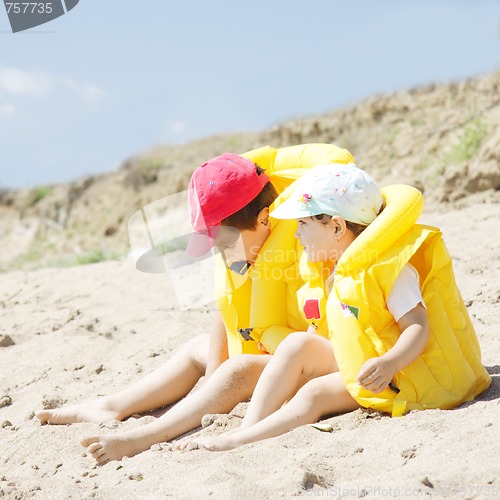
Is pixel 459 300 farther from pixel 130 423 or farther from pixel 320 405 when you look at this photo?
pixel 130 423

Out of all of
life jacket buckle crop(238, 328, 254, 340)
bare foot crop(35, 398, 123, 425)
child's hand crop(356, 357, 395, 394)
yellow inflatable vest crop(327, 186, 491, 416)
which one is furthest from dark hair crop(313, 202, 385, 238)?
bare foot crop(35, 398, 123, 425)

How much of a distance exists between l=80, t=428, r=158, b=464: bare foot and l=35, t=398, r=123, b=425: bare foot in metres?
0.56

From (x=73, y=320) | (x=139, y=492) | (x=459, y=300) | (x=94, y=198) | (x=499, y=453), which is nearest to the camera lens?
(x=499, y=453)

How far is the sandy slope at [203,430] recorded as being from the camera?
2.69 metres

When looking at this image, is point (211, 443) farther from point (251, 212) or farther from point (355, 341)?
point (251, 212)

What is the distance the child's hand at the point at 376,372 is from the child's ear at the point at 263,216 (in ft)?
3.26

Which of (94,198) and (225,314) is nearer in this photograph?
(225,314)

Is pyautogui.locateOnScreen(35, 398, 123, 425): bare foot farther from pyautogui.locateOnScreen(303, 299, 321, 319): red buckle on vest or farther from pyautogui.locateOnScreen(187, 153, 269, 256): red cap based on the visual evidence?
pyautogui.locateOnScreen(303, 299, 321, 319): red buckle on vest

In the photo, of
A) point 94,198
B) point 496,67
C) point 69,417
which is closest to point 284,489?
point 69,417

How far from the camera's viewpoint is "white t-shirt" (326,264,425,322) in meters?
3.17

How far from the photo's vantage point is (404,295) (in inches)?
125

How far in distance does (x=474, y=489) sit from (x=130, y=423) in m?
1.90

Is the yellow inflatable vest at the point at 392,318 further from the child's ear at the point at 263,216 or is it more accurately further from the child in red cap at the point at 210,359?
the child's ear at the point at 263,216

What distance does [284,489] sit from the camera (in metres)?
2.66
